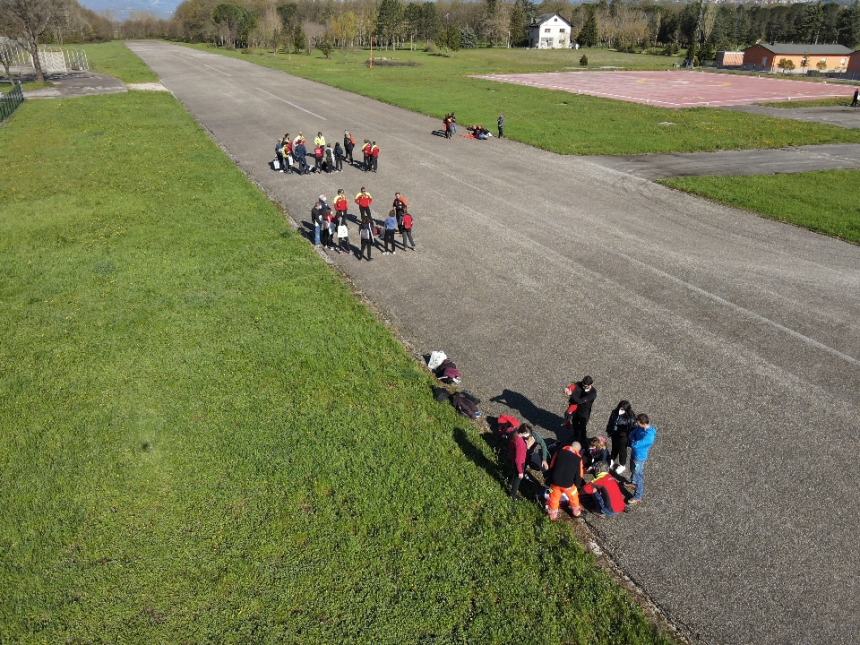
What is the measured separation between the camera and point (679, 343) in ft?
41.4

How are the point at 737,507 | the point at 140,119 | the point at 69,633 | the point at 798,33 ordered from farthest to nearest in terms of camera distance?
the point at 798,33 → the point at 140,119 → the point at 737,507 → the point at 69,633

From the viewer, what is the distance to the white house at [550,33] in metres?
133

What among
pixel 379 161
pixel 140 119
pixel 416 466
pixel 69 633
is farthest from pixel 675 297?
pixel 140 119

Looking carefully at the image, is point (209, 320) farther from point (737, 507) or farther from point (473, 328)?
point (737, 507)

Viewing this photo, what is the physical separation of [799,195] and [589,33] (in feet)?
433

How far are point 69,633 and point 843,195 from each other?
29567 mm

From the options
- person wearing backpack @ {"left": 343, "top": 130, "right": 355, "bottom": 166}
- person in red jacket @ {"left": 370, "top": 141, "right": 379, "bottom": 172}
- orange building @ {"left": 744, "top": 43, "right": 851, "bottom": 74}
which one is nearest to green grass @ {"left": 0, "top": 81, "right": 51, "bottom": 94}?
person wearing backpack @ {"left": 343, "top": 130, "right": 355, "bottom": 166}

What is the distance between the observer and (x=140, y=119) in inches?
1524

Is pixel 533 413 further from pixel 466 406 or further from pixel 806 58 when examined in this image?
pixel 806 58

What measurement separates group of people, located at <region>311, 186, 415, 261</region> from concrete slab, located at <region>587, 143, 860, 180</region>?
1499cm

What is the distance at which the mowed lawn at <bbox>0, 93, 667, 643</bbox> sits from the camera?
673 centimetres

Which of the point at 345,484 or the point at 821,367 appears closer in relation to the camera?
the point at 345,484

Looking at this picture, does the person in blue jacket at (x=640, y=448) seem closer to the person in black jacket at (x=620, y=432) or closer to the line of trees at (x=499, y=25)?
the person in black jacket at (x=620, y=432)

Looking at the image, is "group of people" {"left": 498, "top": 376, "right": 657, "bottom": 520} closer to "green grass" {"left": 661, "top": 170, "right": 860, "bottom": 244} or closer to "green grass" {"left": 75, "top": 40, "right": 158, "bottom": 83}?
"green grass" {"left": 661, "top": 170, "right": 860, "bottom": 244}
